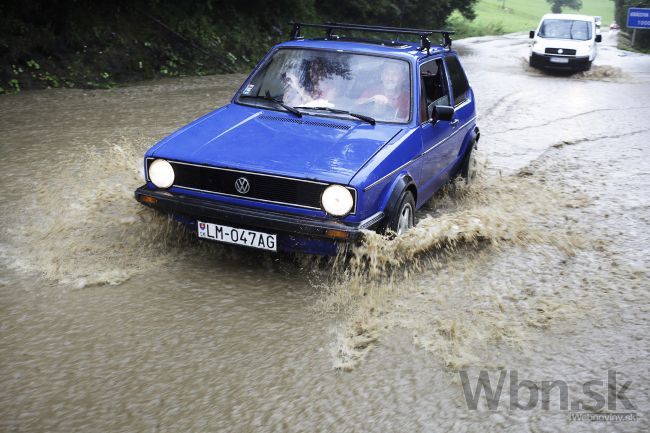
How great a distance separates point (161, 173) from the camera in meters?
5.10

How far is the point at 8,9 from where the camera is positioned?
13.4 m

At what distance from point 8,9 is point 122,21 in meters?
2.81

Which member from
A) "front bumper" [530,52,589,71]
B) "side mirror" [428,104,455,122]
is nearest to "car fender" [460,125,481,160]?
"side mirror" [428,104,455,122]

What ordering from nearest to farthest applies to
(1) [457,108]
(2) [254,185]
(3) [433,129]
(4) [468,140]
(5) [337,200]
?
(5) [337,200], (2) [254,185], (3) [433,129], (1) [457,108], (4) [468,140]

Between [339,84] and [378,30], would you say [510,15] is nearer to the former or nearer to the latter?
[378,30]

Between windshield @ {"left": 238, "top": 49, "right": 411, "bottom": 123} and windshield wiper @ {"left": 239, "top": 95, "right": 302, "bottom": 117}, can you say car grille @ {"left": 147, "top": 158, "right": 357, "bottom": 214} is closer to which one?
windshield wiper @ {"left": 239, "top": 95, "right": 302, "bottom": 117}

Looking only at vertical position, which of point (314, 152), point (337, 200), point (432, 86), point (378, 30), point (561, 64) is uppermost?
point (378, 30)

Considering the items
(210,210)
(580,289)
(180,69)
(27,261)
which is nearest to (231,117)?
(210,210)

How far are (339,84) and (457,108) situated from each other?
1718 mm

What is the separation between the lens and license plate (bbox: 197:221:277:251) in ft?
15.9

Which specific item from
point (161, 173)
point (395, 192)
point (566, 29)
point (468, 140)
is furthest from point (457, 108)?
point (566, 29)

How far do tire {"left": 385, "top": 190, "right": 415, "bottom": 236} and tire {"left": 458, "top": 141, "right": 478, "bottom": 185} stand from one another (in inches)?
89.8

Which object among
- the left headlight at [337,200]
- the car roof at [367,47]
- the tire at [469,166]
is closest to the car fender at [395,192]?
the left headlight at [337,200]

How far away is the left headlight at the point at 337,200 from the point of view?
15.3ft
